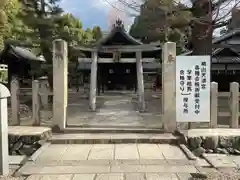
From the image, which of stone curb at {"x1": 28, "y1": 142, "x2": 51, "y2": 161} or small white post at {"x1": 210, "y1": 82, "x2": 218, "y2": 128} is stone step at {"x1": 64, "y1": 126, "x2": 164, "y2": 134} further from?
small white post at {"x1": 210, "y1": 82, "x2": 218, "y2": 128}

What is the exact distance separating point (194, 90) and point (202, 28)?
587 centimetres

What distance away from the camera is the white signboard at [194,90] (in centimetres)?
823

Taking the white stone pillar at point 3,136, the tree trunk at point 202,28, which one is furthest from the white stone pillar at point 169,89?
the white stone pillar at point 3,136

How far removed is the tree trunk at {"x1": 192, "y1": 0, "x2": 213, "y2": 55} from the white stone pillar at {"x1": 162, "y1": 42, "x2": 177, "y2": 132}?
4118mm

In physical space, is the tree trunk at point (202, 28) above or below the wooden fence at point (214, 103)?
above

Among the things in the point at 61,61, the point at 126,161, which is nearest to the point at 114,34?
the point at 61,61

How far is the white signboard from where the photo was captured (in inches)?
324

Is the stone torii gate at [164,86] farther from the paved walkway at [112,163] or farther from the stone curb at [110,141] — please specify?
the paved walkway at [112,163]

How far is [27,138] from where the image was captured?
7.52 m

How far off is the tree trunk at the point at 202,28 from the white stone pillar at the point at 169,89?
412 centimetres

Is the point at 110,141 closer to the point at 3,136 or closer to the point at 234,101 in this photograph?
the point at 3,136

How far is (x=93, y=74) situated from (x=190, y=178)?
999cm

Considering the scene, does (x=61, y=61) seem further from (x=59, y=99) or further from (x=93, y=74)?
(x=93, y=74)

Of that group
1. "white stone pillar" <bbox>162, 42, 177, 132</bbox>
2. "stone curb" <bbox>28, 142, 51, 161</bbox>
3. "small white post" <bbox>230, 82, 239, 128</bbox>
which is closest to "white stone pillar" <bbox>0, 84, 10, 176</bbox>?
"stone curb" <bbox>28, 142, 51, 161</bbox>
